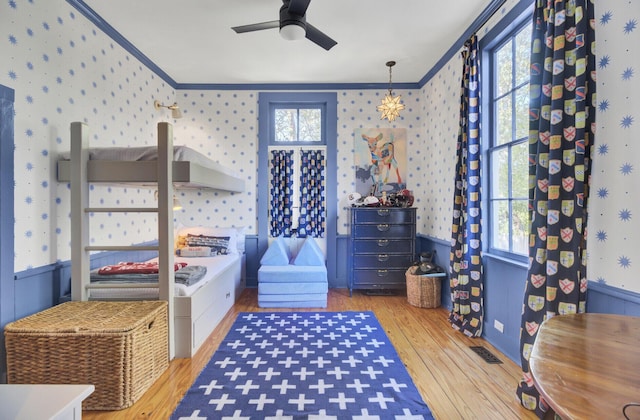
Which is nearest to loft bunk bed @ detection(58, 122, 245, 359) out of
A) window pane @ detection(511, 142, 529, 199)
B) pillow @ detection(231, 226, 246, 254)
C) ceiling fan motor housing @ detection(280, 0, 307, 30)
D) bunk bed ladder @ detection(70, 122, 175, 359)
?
bunk bed ladder @ detection(70, 122, 175, 359)

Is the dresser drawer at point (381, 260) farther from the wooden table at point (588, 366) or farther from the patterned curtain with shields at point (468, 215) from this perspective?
the wooden table at point (588, 366)

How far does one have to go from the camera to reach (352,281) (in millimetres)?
4039

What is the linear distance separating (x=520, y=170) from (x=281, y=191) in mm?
2921

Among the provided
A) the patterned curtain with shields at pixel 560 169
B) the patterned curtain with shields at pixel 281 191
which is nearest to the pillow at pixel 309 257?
the patterned curtain with shields at pixel 281 191

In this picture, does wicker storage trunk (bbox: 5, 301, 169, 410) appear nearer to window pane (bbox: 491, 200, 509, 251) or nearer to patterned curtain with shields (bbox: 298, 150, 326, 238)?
patterned curtain with shields (bbox: 298, 150, 326, 238)

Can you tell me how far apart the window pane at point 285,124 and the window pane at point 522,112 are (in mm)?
2855

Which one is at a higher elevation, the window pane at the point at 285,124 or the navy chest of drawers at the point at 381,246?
the window pane at the point at 285,124

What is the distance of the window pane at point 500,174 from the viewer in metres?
2.68

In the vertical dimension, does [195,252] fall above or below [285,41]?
below

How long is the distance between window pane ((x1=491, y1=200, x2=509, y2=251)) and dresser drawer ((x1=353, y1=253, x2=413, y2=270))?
1301mm

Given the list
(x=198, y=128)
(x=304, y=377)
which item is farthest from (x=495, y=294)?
(x=198, y=128)

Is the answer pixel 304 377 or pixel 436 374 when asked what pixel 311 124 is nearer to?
pixel 304 377

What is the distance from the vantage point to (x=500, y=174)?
9.09ft

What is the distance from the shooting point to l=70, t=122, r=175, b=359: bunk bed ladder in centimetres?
229
